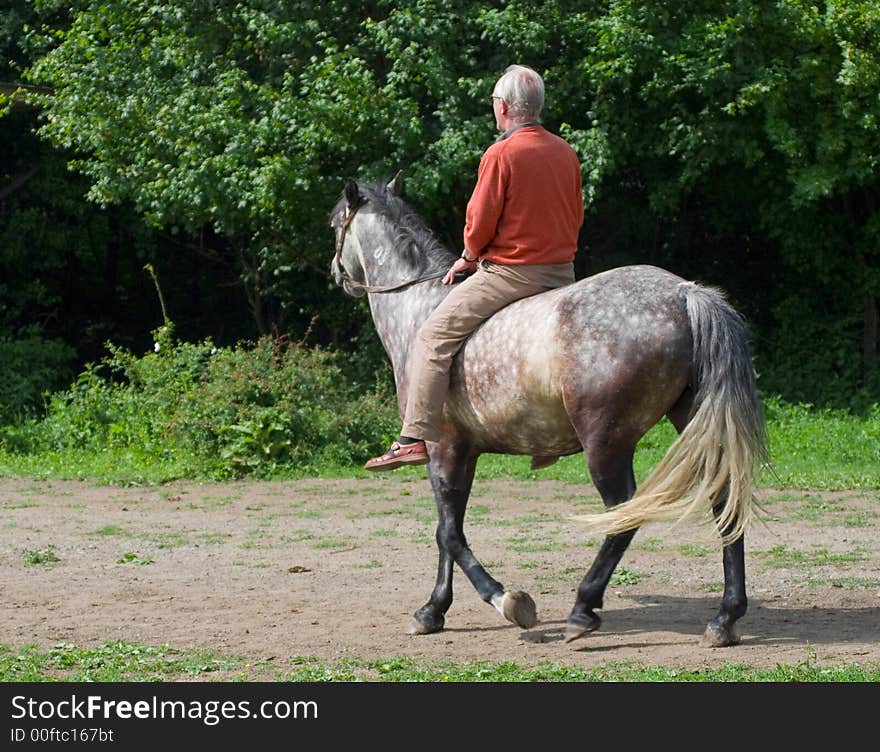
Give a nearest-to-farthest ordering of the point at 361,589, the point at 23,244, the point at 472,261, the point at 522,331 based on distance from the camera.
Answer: the point at 522,331 < the point at 472,261 < the point at 361,589 < the point at 23,244

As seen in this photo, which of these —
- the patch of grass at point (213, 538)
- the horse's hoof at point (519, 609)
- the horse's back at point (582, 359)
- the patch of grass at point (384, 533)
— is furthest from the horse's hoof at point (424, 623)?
the patch of grass at point (213, 538)

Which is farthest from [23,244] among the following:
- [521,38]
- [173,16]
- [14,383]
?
[521,38]

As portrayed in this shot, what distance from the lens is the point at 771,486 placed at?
11.6 meters

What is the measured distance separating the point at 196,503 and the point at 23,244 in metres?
10.1

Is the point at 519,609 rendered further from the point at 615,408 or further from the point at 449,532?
the point at 615,408

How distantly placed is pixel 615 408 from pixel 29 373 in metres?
13.9

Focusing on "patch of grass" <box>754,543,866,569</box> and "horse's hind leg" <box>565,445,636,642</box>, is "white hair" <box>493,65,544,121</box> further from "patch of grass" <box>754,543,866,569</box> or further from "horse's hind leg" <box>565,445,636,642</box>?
"patch of grass" <box>754,543,866,569</box>

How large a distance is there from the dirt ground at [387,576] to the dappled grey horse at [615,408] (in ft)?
1.14

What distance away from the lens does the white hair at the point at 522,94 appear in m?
6.38

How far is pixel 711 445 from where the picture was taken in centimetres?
581

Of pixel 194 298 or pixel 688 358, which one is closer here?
pixel 688 358

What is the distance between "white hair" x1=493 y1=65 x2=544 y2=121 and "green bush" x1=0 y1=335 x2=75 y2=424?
11.2 meters

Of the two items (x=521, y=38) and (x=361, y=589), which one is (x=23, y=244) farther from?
(x=361, y=589)

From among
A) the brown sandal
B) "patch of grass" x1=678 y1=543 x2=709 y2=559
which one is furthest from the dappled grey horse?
"patch of grass" x1=678 y1=543 x2=709 y2=559
